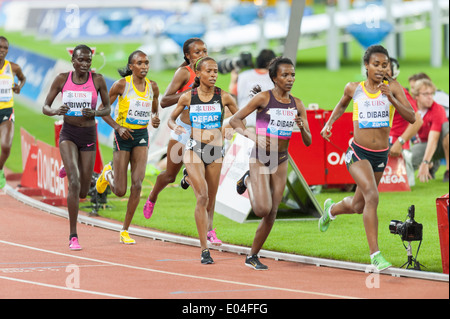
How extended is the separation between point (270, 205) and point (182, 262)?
4.25 feet

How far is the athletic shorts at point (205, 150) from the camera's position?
11234 mm

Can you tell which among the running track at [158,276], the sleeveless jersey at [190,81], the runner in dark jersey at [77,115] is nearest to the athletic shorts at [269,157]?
the running track at [158,276]

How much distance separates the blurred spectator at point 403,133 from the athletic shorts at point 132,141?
469cm

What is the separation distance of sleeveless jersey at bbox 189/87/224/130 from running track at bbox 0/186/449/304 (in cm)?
154

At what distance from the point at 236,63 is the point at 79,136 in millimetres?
7081

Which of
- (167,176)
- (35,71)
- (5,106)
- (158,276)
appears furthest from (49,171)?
(35,71)

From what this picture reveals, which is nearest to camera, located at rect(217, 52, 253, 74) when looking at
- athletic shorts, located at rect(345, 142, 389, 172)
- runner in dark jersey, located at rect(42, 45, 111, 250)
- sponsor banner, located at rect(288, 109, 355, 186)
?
sponsor banner, located at rect(288, 109, 355, 186)

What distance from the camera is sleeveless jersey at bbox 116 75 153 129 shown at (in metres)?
12.2

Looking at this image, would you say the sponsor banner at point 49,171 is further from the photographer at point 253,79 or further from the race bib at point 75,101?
the photographer at point 253,79
